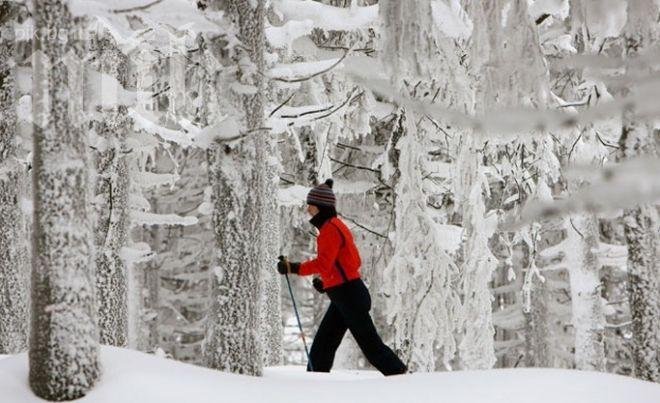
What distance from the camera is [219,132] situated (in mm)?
6332

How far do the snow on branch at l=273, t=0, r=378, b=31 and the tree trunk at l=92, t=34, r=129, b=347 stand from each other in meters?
3.28

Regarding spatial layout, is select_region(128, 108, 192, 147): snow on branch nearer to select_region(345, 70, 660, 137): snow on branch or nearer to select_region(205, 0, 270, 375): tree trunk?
select_region(205, 0, 270, 375): tree trunk

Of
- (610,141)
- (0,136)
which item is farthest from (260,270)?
(610,141)

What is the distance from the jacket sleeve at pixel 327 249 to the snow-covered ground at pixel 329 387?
1536 mm

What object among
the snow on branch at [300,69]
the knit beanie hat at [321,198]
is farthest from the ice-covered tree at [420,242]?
the knit beanie hat at [321,198]

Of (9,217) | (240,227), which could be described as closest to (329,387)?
(240,227)

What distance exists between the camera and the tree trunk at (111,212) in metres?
10.8

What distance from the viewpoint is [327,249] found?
689 cm

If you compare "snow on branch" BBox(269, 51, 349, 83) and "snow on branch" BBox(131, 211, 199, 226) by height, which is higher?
"snow on branch" BBox(269, 51, 349, 83)

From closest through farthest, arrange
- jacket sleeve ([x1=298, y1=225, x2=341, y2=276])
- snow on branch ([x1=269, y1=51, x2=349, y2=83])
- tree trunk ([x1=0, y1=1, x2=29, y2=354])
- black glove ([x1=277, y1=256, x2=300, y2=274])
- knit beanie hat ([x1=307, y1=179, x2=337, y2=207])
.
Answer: jacket sleeve ([x1=298, y1=225, x2=341, y2=276]) → knit beanie hat ([x1=307, y1=179, x2=337, y2=207]) → black glove ([x1=277, y1=256, x2=300, y2=274]) → snow on branch ([x1=269, y1=51, x2=349, y2=83]) → tree trunk ([x1=0, y1=1, x2=29, y2=354])

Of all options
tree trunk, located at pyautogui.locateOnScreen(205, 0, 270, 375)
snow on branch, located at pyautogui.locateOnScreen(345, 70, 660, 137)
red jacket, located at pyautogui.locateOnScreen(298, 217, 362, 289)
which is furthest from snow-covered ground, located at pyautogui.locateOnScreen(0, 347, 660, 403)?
snow on branch, located at pyautogui.locateOnScreen(345, 70, 660, 137)

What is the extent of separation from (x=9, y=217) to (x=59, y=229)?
21.3ft

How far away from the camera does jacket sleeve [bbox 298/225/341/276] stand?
6.87 metres

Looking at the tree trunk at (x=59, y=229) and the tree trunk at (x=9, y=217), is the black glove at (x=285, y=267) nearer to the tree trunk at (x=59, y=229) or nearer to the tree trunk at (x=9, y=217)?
the tree trunk at (x=59, y=229)
